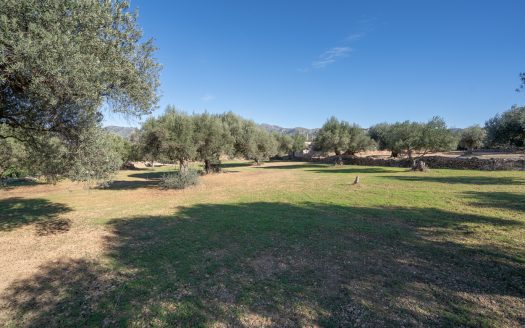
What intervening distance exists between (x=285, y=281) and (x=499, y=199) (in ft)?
51.7

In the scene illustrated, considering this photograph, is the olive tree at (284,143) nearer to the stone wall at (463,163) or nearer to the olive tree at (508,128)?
the stone wall at (463,163)

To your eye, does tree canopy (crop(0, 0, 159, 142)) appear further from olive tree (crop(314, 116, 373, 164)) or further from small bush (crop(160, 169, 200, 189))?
olive tree (crop(314, 116, 373, 164))

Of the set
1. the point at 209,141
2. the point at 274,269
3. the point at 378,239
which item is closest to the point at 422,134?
the point at 209,141

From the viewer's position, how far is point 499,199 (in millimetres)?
14094

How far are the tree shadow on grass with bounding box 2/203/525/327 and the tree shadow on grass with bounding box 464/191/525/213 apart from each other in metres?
3.43

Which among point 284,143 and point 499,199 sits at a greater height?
point 284,143

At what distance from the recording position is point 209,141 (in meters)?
28.5

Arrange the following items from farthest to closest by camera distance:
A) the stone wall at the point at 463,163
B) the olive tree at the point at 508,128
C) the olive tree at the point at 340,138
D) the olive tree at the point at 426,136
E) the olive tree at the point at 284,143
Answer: the olive tree at the point at 284,143
the olive tree at the point at 340,138
the olive tree at the point at 426,136
the stone wall at the point at 463,163
the olive tree at the point at 508,128

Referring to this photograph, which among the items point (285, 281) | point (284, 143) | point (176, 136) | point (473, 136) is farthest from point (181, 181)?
point (473, 136)

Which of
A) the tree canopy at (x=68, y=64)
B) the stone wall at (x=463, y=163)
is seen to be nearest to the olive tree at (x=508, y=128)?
the stone wall at (x=463, y=163)

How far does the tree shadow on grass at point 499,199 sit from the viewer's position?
12.5 m

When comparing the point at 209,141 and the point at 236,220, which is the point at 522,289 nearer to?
the point at 236,220

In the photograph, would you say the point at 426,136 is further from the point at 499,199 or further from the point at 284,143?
the point at 284,143

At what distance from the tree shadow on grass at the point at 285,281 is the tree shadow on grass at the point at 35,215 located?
3610 mm
